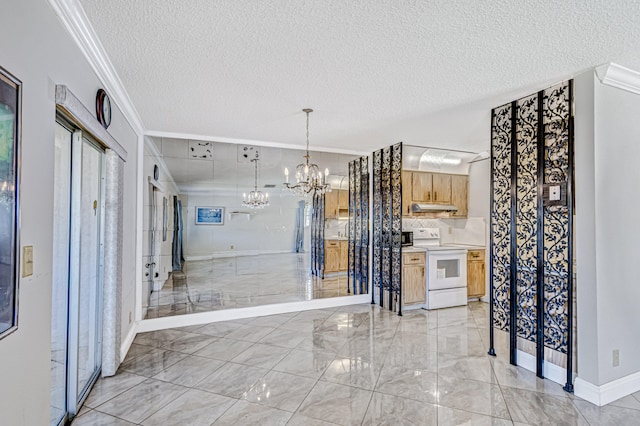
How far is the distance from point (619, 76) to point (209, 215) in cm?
439

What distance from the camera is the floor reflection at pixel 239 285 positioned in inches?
175

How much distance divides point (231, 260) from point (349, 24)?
3.53 m

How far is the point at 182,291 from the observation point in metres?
4.48

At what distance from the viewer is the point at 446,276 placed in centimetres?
528

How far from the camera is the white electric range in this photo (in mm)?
5145

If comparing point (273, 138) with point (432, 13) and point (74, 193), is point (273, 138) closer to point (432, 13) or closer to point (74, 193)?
point (74, 193)

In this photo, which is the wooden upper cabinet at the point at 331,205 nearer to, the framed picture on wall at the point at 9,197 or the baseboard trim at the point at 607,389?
the baseboard trim at the point at 607,389

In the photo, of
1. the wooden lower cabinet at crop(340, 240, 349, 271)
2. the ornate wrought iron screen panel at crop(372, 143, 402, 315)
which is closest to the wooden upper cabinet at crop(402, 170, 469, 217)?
the ornate wrought iron screen panel at crop(372, 143, 402, 315)

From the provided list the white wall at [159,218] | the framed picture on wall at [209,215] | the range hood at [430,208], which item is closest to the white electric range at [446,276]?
the range hood at [430,208]

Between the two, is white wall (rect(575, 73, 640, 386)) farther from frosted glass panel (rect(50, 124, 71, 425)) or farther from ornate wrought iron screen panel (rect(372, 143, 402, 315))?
frosted glass panel (rect(50, 124, 71, 425))

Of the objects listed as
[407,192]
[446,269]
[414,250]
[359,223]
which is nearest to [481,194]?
[407,192]

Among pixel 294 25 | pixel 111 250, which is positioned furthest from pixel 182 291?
pixel 294 25

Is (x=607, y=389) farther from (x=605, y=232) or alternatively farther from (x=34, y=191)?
(x=34, y=191)

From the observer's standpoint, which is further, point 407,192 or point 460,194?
point 460,194
